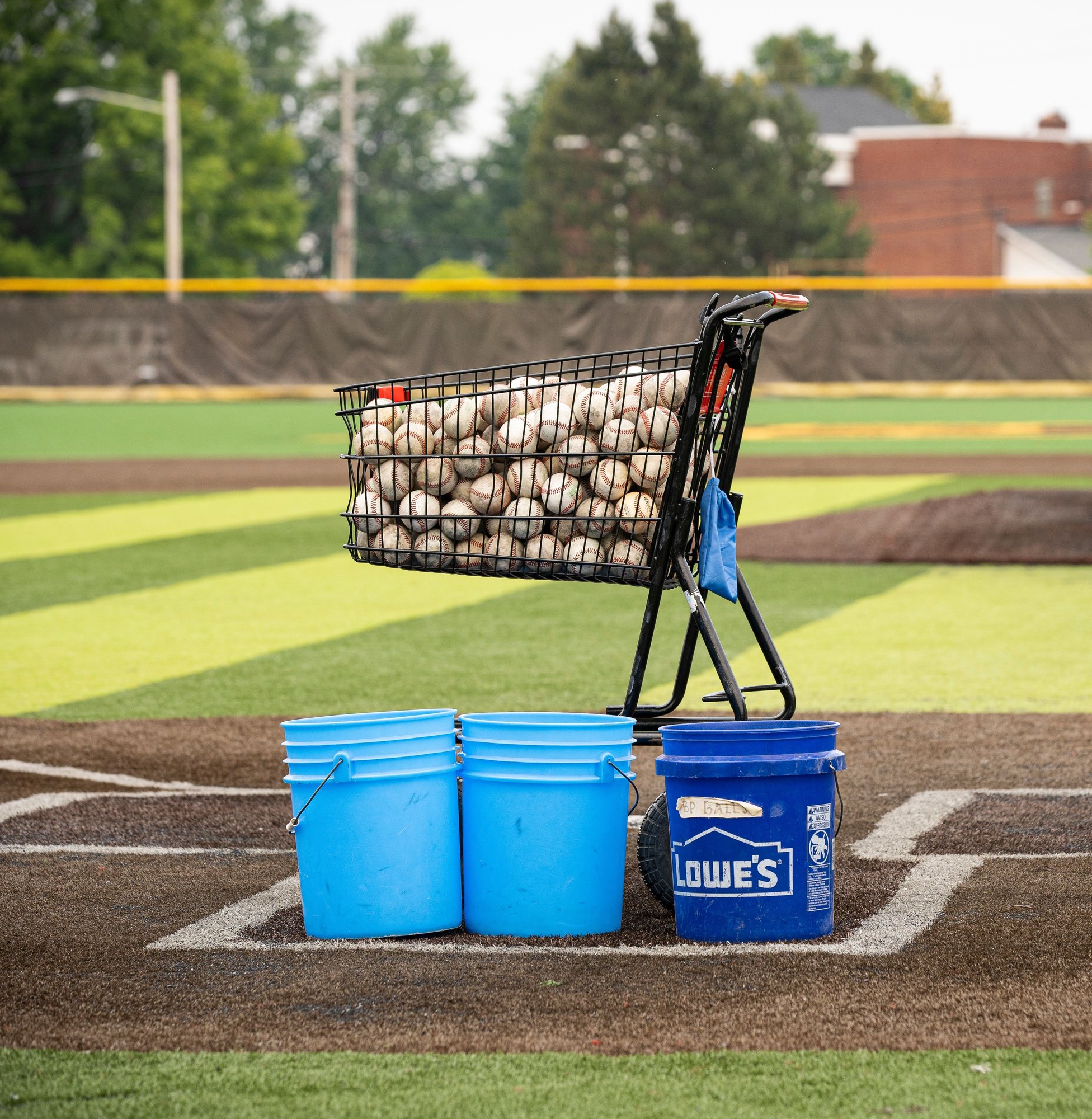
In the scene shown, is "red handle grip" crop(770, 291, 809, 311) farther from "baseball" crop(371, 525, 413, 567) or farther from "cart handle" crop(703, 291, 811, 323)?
"baseball" crop(371, 525, 413, 567)

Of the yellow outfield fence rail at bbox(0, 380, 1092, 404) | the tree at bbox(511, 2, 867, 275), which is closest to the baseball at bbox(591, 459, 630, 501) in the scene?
the yellow outfield fence rail at bbox(0, 380, 1092, 404)

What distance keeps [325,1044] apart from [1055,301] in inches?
1212

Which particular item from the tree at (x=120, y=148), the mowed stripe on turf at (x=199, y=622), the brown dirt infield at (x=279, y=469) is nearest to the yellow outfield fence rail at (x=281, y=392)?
the brown dirt infield at (x=279, y=469)

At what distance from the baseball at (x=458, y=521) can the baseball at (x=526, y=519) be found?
105 millimetres

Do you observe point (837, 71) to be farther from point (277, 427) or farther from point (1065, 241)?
point (277, 427)

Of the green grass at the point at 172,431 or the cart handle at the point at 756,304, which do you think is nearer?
the cart handle at the point at 756,304

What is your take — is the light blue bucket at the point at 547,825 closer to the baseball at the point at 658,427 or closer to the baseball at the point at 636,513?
the baseball at the point at 636,513

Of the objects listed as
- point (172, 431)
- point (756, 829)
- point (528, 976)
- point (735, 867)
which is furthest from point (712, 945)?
point (172, 431)

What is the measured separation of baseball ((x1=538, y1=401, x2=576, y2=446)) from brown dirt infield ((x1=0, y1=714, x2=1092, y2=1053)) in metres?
1.30

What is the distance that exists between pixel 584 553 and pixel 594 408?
1.28 ft

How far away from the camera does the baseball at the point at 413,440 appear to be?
178 inches

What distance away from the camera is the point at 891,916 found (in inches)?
165

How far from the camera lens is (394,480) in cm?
455

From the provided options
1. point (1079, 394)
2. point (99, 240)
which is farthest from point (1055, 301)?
point (99, 240)
